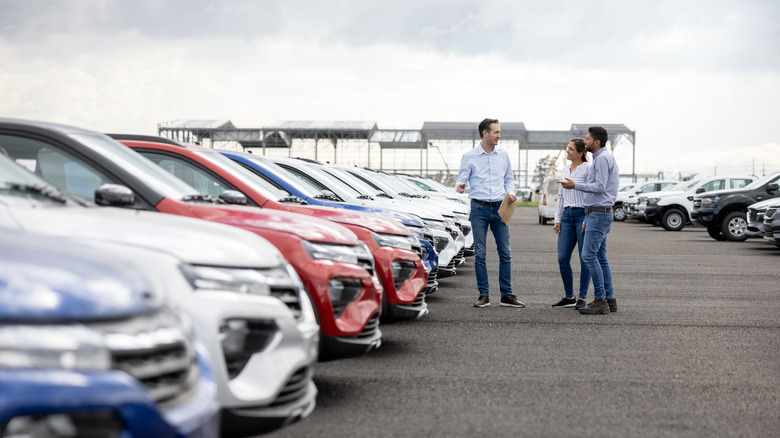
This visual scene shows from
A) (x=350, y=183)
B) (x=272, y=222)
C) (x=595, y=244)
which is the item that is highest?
(x=350, y=183)

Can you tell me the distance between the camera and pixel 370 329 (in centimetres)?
544

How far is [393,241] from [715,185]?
23991 millimetres

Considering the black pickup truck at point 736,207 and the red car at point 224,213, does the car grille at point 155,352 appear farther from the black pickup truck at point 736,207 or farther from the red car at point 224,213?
the black pickup truck at point 736,207

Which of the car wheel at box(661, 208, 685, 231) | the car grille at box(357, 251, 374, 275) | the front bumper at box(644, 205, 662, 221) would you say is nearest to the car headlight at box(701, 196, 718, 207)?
the car wheel at box(661, 208, 685, 231)

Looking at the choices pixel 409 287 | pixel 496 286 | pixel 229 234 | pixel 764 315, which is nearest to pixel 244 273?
pixel 229 234

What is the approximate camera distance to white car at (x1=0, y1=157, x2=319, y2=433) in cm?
358

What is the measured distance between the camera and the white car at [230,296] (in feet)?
11.7

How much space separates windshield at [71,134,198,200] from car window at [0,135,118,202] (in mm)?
136

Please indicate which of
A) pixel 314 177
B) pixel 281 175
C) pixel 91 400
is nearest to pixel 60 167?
pixel 281 175

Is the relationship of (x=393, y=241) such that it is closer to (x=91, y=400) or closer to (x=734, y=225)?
(x=91, y=400)

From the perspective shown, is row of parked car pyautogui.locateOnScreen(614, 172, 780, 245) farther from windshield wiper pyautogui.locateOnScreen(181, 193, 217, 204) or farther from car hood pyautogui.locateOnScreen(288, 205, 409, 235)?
windshield wiper pyautogui.locateOnScreen(181, 193, 217, 204)

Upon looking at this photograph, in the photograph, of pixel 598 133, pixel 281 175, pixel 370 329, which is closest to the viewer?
pixel 370 329

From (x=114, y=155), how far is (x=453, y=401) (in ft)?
8.40

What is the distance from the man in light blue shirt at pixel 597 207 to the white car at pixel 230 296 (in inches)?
222
